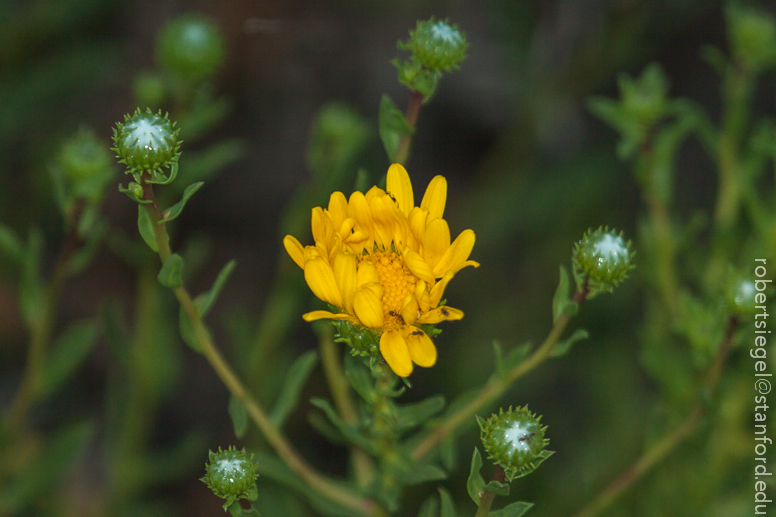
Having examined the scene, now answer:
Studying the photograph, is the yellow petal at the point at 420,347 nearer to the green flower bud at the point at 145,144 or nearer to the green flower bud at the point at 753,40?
the green flower bud at the point at 145,144

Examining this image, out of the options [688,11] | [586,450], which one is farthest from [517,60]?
[586,450]

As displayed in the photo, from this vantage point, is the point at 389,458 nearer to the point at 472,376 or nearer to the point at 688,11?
the point at 472,376

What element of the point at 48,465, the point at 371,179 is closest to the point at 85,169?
the point at 48,465

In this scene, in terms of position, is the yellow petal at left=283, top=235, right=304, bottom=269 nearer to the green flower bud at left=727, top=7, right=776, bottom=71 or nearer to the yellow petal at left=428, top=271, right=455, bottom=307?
the yellow petal at left=428, top=271, right=455, bottom=307

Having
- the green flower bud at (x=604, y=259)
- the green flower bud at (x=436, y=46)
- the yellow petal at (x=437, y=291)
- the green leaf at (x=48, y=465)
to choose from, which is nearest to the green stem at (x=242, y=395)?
the yellow petal at (x=437, y=291)

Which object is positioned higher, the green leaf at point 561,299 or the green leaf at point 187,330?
the green leaf at point 561,299

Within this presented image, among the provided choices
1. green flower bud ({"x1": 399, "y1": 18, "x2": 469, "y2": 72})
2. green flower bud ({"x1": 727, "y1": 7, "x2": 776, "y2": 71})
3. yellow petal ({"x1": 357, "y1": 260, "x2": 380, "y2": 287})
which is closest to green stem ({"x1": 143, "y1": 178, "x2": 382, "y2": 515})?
yellow petal ({"x1": 357, "y1": 260, "x2": 380, "y2": 287})
